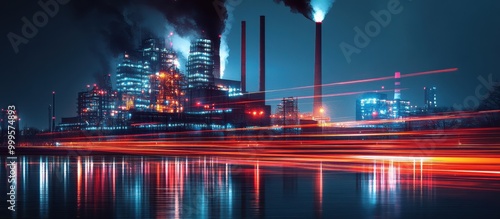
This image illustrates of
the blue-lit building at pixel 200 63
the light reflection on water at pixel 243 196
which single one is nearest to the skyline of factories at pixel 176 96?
the blue-lit building at pixel 200 63

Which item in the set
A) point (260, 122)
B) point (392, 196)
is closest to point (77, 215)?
point (392, 196)

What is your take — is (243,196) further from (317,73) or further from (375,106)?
(375,106)

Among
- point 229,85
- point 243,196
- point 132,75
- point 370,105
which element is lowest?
point 243,196

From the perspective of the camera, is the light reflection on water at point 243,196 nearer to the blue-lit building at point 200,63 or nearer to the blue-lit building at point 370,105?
the blue-lit building at point 200,63

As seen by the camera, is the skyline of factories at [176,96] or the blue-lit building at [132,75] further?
the blue-lit building at [132,75]

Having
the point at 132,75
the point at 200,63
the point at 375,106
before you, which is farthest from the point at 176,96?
the point at 375,106

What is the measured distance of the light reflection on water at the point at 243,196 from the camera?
9.42 meters

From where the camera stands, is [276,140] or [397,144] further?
[276,140]

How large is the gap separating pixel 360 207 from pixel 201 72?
342ft

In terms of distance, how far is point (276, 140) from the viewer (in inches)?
2112

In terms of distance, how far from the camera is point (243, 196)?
11750 millimetres

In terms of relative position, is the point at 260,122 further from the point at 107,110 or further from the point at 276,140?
the point at 107,110

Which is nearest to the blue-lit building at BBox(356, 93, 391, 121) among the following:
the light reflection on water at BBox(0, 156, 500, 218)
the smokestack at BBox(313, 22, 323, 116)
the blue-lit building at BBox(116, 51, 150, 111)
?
the smokestack at BBox(313, 22, 323, 116)

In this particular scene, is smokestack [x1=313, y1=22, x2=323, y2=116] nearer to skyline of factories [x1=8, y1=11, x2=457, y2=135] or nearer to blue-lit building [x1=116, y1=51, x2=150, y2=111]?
skyline of factories [x1=8, y1=11, x2=457, y2=135]
